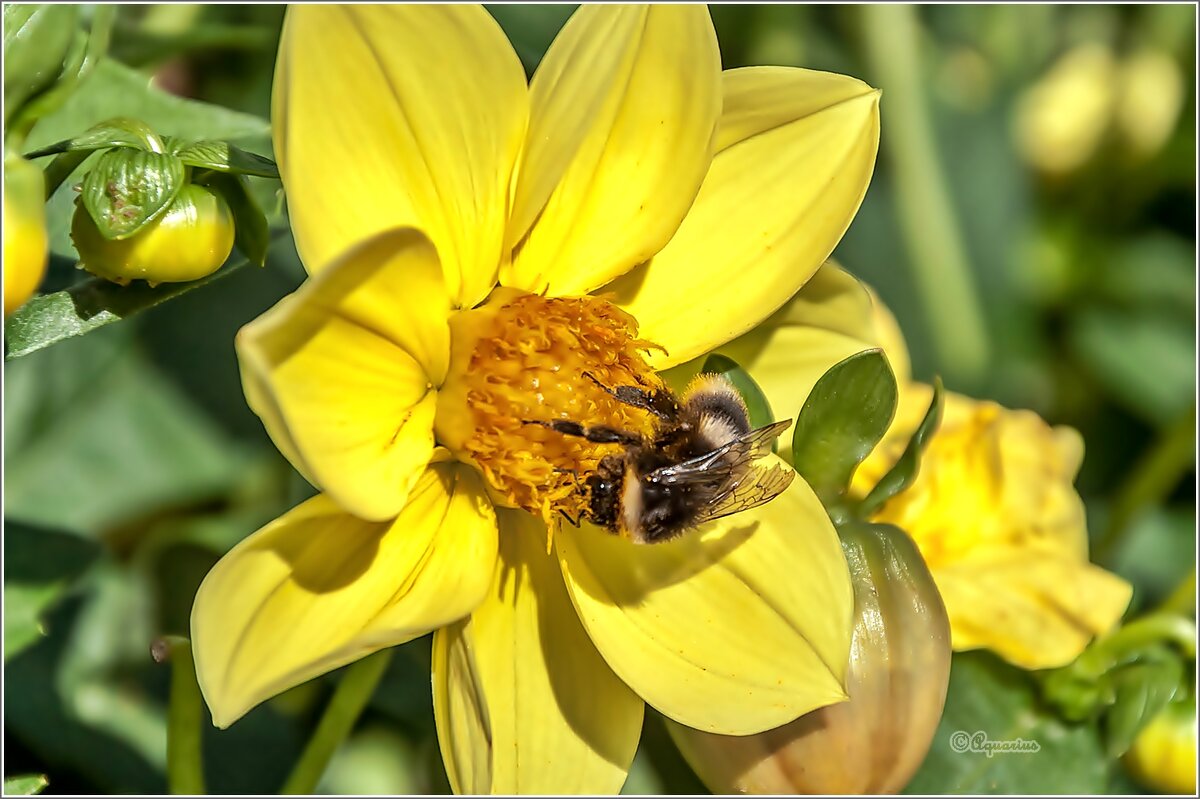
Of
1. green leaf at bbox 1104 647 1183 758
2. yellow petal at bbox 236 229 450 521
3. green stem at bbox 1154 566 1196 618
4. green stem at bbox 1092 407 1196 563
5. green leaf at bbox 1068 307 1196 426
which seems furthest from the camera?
green leaf at bbox 1068 307 1196 426

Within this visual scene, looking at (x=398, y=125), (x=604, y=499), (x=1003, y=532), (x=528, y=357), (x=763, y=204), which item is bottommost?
(x=1003, y=532)

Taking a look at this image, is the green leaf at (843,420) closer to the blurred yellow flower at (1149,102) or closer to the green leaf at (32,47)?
the green leaf at (32,47)

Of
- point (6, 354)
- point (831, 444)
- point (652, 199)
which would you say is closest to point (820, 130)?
point (652, 199)

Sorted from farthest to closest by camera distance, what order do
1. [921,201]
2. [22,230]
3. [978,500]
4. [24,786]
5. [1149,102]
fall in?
[1149,102] < [921,201] < [978,500] < [24,786] < [22,230]

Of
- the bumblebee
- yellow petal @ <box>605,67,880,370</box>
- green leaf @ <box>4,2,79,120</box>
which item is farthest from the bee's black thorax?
green leaf @ <box>4,2,79,120</box>

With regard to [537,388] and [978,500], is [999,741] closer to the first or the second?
[978,500]

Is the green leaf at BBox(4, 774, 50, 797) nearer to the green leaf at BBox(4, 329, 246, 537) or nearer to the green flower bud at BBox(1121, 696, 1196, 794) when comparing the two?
the green leaf at BBox(4, 329, 246, 537)

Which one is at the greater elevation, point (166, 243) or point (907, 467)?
point (166, 243)

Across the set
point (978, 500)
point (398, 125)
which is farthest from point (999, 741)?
point (398, 125)
